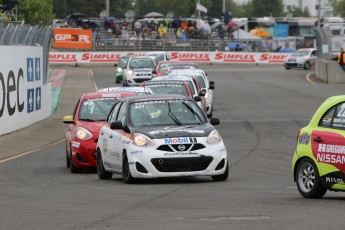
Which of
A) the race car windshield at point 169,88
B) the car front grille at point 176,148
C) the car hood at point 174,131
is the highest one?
the car hood at point 174,131

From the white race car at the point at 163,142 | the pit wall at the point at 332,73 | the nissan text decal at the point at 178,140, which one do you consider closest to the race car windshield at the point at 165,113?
the white race car at the point at 163,142

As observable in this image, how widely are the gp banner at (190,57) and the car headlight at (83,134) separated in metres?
58.6

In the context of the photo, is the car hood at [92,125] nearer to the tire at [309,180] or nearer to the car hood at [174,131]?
the car hood at [174,131]

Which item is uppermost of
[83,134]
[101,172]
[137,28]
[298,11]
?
[298,11]

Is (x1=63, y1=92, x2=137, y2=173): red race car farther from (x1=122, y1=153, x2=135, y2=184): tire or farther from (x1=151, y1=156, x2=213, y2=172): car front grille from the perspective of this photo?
(x1=151, y1=156, x2=213, y2=172): car front grille

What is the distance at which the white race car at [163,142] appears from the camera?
52.1 feet

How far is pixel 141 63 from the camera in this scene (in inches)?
2185

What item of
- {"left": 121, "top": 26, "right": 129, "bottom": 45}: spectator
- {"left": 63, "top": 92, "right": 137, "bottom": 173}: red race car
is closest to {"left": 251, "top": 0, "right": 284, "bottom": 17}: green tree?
{"left": 121, "top": 26, "right": 129, "bottom": 45}: spectator

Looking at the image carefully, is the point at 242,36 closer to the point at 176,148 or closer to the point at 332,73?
the point at 332,73

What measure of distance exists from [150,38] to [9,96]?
55378mm

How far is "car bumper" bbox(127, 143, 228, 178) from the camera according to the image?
1584 centimetres

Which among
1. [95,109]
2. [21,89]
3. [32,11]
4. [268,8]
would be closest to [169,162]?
[95,109]

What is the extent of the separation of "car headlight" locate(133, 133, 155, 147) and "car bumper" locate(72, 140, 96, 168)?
3527 millimetres

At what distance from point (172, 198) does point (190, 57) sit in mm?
69440
